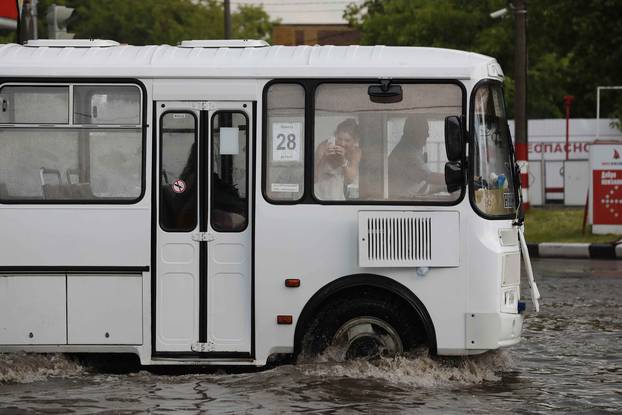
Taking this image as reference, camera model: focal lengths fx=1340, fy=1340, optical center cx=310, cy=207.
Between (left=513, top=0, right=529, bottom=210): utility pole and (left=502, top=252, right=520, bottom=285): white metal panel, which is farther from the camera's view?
(left=513, top=0, right=529, bottom=210): utility pole

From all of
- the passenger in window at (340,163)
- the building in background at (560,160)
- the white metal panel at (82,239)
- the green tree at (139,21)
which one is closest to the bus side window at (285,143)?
the passenger in window at (340,163)

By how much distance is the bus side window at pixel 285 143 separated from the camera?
33.4 feet

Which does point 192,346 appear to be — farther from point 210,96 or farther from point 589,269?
point 589,269

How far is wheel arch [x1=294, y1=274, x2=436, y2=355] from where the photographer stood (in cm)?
1005

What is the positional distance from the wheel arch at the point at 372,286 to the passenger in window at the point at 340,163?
27.3 inches

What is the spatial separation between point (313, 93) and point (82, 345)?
261 centimetres

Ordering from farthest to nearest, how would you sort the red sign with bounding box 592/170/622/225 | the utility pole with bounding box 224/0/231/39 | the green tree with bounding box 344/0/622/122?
the green tree with bounding box 344/0/622/122 < the utility pole with bounding box 224/0/231/39 < the red sign with bounding box 592/170/622/225

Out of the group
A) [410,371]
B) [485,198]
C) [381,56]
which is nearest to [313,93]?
[381,56]

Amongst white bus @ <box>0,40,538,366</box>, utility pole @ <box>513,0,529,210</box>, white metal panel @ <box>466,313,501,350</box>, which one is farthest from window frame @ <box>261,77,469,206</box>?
utility pole @ <box>513,0,529,210</box>

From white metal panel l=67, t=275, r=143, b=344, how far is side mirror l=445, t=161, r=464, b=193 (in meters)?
2.44

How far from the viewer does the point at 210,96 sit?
1026cm

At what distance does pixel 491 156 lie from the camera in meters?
10.3

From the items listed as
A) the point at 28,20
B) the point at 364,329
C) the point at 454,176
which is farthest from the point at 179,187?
the point at 28,20

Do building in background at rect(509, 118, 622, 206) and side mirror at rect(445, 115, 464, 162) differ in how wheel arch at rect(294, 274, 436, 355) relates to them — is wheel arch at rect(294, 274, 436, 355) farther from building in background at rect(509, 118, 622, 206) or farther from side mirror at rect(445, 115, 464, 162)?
building in background at rect(509, 118, 622, 206)
